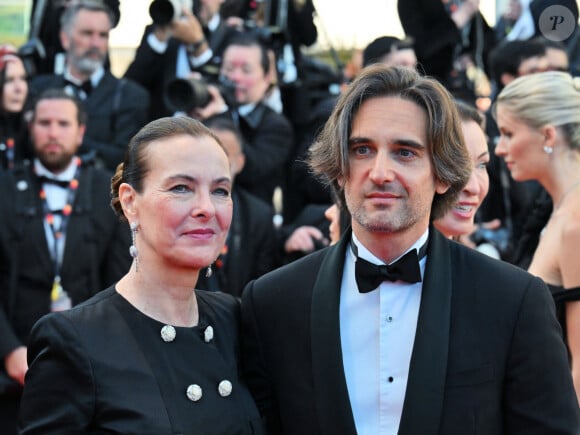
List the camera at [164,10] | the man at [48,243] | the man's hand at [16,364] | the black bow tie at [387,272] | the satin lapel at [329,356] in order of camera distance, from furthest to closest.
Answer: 1. the camera at [164,10]
2. the man at [48,243]
3. the man's hand at [16,364]
4. the black bow tie at [387,272]
5. the satin lapel at [329,356]

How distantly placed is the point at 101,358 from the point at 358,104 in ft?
3.81

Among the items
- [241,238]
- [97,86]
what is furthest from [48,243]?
[97,86]

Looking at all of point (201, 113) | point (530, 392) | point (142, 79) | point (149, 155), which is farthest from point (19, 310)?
point (530, 392)

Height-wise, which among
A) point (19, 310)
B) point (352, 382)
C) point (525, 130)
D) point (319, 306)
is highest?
point (525, 130)

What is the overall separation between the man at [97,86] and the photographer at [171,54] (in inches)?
12.4

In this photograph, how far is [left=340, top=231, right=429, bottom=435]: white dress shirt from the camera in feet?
10.7

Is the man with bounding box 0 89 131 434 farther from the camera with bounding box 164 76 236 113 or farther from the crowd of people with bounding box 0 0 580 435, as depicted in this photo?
the crowd of people with bounding box 0 0 580 435

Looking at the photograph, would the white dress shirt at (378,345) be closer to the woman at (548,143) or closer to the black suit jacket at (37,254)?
the woman at (548,143)

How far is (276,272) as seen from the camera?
3637 mm

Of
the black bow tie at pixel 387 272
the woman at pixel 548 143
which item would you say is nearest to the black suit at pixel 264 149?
the woman at pixel 548 143

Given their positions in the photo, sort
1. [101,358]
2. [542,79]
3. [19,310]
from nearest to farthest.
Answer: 1. [101,358]
2. [542,79]
3. [19,310]

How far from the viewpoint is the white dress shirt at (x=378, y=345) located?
10.7ft

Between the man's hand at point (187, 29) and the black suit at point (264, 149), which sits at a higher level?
the man's hand at point (187, 29)

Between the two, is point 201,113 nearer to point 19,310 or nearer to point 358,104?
point 19,310
